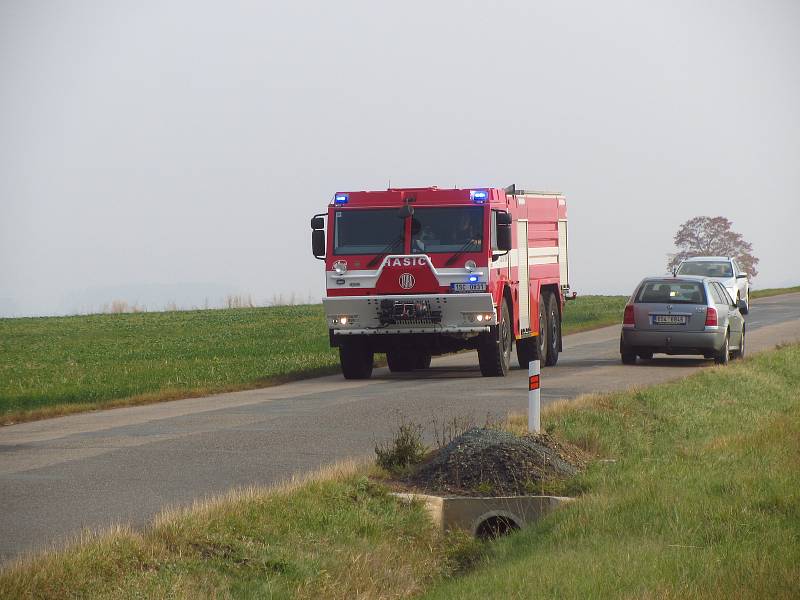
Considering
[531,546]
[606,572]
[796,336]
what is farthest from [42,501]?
[796,336]

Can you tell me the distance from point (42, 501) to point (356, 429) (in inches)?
211

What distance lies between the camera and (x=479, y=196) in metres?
22.5

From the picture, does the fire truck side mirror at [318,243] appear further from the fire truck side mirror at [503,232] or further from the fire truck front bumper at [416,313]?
the fire truck side mirror at [503,232]

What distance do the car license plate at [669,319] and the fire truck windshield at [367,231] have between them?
528 cm

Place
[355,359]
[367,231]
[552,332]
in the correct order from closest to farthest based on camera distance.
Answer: [367,231], [355,359], [552,332]

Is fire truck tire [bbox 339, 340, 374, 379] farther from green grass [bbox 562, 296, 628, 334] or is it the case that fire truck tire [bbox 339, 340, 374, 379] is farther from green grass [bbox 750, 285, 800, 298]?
green grass [bbox 750, 285, 800, 298]

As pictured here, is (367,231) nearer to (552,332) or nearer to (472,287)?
(472,287)

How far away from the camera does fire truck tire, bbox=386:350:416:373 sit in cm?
2609

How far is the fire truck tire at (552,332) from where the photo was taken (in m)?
26.6

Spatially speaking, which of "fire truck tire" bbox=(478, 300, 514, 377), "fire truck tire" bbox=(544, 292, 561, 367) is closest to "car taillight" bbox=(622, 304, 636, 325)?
"fire truck tire" bbox=(544, 292, 561, 367)

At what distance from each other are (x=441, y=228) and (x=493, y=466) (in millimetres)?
11315

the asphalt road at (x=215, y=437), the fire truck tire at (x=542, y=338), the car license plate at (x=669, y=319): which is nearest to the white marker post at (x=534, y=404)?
the asphalt road at (x=215, y=437)

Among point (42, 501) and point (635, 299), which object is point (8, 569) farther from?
point (635, 299)

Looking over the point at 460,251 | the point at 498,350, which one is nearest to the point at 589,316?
the point at 498,350
